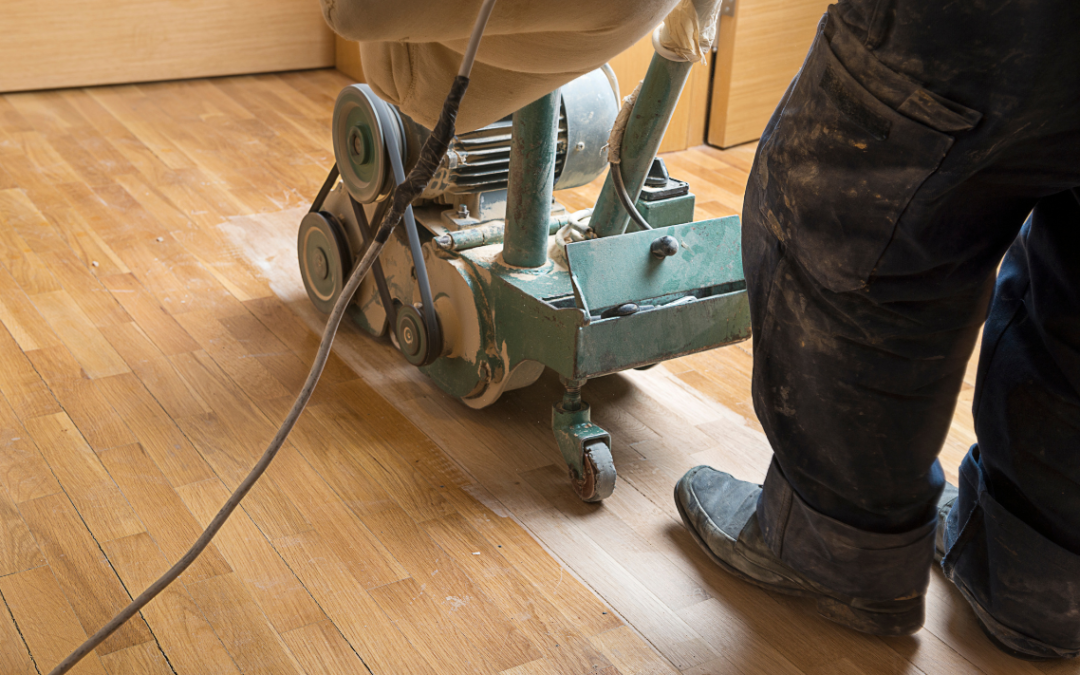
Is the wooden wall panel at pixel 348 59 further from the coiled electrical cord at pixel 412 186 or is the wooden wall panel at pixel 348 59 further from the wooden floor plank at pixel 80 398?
the coiled electrical cord at pixel 412 186

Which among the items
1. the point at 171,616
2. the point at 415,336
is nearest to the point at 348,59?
the point at 415,336

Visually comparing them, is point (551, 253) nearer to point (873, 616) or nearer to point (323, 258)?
point (323, 258)

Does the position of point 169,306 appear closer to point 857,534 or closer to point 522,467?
point 522,467

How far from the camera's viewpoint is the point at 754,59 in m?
2.77

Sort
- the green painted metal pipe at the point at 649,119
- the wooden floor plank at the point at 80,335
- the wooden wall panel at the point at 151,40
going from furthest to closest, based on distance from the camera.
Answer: the wooden wall panel at the point at 151,40, the wooden floor plank at the point at 80,335, the green painted metal pipe at the point at 649,119

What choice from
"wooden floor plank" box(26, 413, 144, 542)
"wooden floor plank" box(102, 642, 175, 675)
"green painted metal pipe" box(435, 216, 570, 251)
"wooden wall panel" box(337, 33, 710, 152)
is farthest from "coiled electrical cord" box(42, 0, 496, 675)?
"wooden wall panel" box(337, 33, 710, 152)

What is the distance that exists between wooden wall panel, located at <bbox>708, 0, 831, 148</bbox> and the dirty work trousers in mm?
1755

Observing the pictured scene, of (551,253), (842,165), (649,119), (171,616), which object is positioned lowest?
(171,616)

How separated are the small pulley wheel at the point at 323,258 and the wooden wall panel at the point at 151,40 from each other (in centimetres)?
180

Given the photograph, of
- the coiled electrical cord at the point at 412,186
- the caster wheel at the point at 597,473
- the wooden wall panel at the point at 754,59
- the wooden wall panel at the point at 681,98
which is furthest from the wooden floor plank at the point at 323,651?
the wooden wall panel at the point at 754,59

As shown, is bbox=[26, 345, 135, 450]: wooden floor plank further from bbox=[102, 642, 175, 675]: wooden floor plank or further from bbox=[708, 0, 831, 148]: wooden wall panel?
bbox=[708, 0, 831, 148]: wooden wall panel

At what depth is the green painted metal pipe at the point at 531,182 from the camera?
4.24 feet

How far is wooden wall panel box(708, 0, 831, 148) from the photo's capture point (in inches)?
107

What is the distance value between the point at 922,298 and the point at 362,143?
2.91 ft
